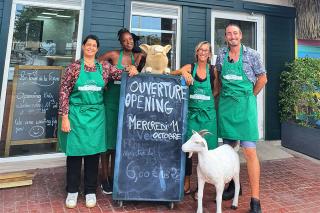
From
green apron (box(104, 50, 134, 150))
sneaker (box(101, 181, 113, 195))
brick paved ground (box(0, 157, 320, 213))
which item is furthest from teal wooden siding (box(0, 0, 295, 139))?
sneaker (box(101, 181, 113, 195))

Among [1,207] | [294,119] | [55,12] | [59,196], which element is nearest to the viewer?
[1,207]

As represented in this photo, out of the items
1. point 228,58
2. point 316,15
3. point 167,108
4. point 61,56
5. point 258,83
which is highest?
point 316,15

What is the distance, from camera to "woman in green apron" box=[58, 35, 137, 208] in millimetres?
2977

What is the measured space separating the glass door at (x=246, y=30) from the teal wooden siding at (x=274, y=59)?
0.40 ft

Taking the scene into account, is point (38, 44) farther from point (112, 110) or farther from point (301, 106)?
point (301, 106)

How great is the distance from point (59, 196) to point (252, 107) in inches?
97.7

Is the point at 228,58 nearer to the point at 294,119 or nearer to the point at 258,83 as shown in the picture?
the point at 258,83

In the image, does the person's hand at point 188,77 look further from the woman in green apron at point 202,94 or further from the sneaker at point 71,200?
the sneaker at point 71,200

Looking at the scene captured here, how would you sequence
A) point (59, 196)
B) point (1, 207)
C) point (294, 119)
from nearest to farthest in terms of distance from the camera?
point (1, 207) < point (59, 196) < point (294, 119)

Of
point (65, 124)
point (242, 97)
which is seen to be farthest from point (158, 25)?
point (65, 124)

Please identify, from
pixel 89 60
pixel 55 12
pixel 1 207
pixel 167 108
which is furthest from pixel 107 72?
pixel 55 12

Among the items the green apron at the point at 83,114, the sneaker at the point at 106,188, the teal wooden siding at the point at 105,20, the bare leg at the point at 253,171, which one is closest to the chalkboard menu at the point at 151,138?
the green apron at the point at 83,114

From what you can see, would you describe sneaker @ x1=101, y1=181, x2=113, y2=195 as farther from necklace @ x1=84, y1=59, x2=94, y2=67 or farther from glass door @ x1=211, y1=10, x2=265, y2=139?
glass door @ x1=211, y1=10, x2=265, y2=139

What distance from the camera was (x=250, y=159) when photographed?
3.07 meters
